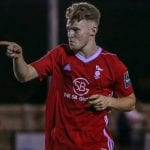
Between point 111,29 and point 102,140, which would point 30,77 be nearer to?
point 102,140

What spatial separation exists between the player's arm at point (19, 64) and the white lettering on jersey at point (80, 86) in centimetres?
29

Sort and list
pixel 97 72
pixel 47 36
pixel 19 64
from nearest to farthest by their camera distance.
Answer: pixel 19 64
pixel 97 72
pixel 47 36

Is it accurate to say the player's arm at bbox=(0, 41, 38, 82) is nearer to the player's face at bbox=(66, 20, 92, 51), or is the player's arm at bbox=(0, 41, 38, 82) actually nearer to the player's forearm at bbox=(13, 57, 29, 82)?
the player's forearm at bbox=(13, 57, 29, 82)

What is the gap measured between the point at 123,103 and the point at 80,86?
0.33 m

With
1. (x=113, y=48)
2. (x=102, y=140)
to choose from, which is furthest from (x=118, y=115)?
(x=102, y=140)

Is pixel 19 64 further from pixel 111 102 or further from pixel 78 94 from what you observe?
pixel 111 102

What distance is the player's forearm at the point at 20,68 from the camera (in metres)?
5.57

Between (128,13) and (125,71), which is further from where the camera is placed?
(128,13)

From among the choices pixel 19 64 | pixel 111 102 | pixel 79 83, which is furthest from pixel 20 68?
pixel 111 102

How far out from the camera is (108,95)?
5.78m

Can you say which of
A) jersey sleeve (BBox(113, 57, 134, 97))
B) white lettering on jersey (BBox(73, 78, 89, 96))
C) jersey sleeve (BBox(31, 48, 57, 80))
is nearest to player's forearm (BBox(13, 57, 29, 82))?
jersey sleeve (BBox(31, 48, 57, 80))

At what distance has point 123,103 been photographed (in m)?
5.80

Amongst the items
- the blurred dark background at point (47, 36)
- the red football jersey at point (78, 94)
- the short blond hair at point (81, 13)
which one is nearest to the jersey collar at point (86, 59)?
→ the red football jersey at point (78, 94)

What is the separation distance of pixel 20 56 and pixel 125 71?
29.2 inches
